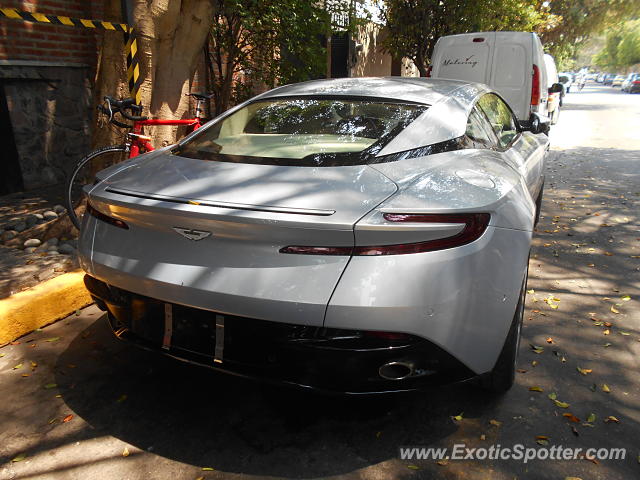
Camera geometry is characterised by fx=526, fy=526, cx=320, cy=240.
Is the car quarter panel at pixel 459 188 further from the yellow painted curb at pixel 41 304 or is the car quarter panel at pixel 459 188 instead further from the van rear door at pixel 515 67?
the van rear door at pixel 515 67

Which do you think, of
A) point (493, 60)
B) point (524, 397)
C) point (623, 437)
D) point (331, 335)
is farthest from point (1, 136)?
point (493, 60)

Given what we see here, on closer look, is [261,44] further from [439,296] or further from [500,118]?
[439,296]

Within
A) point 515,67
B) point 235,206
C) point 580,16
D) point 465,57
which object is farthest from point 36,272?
point 580,16

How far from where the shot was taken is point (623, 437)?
7.61 ft

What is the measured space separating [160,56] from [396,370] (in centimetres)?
408

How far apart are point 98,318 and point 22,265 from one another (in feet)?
2.79

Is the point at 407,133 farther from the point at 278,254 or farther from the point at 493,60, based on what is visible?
the point at 493,60

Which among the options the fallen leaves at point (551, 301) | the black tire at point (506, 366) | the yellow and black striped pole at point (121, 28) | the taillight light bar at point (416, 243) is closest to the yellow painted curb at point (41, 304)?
the yellow and black striped pole at point (121, 28)

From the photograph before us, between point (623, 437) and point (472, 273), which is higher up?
point (472, 273)

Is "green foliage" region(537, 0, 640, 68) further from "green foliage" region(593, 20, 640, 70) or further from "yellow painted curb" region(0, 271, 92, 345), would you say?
"green foliage" region(593, 20, 640, 70)

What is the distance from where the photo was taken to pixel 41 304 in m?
3.31

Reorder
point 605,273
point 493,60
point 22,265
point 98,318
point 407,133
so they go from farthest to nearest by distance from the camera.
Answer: point 493,60 < point 605,273 < point 22,265 < point 98,318 < point 407,133

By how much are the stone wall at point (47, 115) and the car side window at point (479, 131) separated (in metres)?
5.13

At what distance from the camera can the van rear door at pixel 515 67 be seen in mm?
9047
